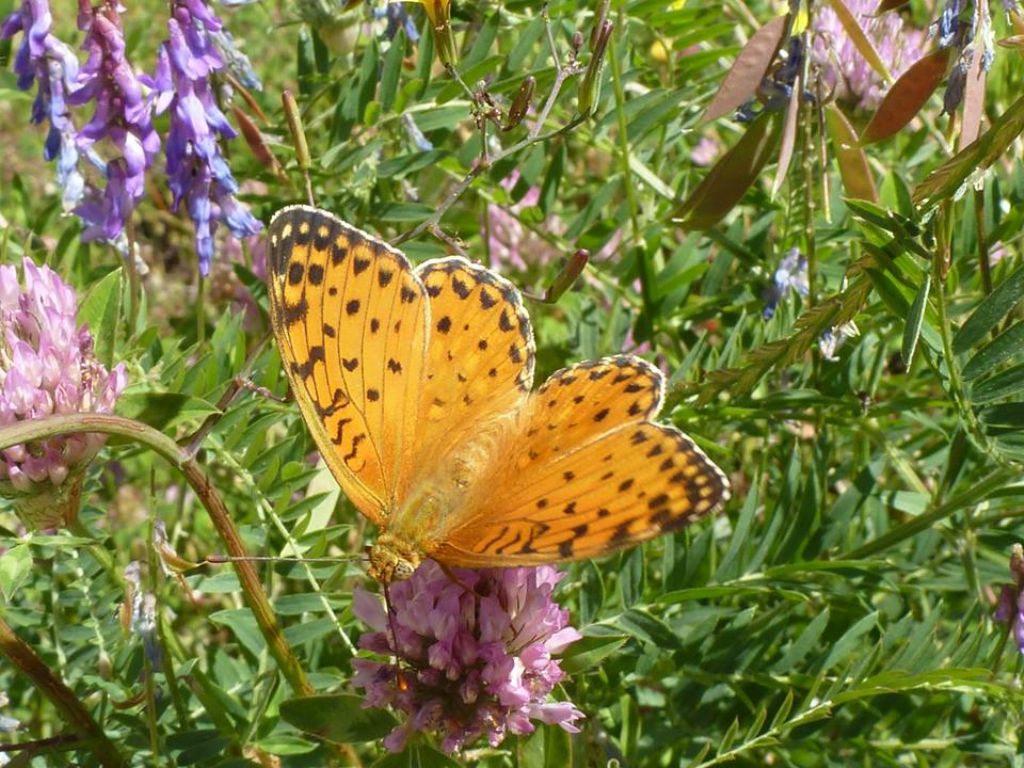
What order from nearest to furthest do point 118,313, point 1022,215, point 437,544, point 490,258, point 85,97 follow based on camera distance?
point 437,544
point 118,313
point 85,97
point 1022,215
point 490,258

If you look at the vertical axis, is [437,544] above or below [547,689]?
above

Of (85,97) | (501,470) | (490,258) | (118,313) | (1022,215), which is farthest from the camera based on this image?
(490,258)

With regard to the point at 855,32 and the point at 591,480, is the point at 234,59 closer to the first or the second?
the point at 855,32

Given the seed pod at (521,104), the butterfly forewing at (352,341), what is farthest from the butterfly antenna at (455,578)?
the seed pod at (521,104)

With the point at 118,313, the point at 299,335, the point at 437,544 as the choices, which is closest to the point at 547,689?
the point at 437,544

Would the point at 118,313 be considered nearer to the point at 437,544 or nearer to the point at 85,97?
the point at 85,97

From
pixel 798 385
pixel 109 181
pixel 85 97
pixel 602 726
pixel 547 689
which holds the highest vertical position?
pixel 85 97
